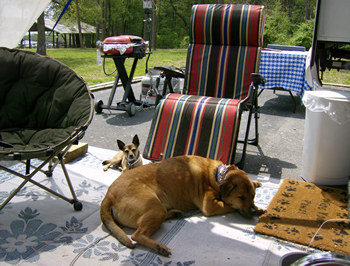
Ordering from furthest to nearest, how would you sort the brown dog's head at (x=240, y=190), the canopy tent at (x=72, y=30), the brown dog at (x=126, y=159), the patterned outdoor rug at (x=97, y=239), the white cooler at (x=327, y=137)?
the canopy tent at (x=72, y=30), the brown dog at (x=126, y=159), the white cooler at (x=327, y=137), the brown dog's head at (x=240, y=190), the patterned outdoor rug at (x=97, y=239)

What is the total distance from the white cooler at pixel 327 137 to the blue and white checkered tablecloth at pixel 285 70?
10.5 ft

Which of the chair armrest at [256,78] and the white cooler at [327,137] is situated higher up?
the chair armrest at [256,78]

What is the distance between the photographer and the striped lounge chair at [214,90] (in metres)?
3.38

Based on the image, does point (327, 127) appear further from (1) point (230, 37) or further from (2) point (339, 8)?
(1) point (230, 37)

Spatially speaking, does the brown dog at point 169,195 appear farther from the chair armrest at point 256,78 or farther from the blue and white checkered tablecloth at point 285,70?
the blue and white checkered tablecloth at point 285,70

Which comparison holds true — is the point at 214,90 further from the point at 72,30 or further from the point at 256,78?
the point at 72,30

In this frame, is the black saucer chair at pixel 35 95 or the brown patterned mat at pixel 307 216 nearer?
the brown patterned mat at pixel 307 216

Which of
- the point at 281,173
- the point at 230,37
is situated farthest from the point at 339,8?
the point at 281,173

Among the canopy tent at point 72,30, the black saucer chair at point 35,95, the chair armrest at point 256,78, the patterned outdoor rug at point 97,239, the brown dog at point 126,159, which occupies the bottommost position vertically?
the patterned outdoor rug at point 97,239

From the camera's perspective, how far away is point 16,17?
4.06 m

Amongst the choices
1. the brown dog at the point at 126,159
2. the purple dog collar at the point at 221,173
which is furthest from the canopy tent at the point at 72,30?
the purple dog collar at the point at 221,173

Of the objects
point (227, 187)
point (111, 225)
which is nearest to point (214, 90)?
point (227, 187)

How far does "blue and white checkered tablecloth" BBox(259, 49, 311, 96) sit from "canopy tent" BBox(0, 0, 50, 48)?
14.1 ft

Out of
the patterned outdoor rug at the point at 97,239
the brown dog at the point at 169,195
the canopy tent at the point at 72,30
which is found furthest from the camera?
the canopy tent at the point at 72,30
